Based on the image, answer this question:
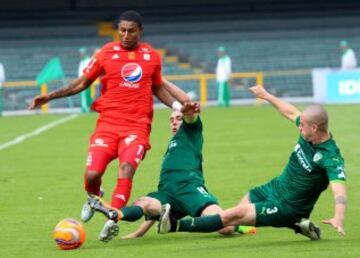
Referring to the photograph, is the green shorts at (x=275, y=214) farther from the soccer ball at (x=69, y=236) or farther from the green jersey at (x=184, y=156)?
the soccer ball at (x=69, y=236)

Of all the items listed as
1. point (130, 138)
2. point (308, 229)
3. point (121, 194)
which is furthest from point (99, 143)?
point (308, 229)

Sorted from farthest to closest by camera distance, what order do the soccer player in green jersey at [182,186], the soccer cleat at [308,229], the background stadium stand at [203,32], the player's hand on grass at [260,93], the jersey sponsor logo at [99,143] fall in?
the background stadium stand at [203,32], the jersey sponsor logo at [99,143], the soccer player in green jersey at [182,186], the player's hand on grass at [260,93], the soccer cleat at [308,229]

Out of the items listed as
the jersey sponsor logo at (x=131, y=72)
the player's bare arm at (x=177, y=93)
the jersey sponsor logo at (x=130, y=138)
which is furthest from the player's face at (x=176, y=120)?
the jersey sponsor logo at (x=131, y=72)

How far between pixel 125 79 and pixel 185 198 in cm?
146

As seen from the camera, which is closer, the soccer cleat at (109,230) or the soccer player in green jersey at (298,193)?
the soccer player in green jersey at (298,193)

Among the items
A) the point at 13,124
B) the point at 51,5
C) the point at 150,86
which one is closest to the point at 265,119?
the point at 13,124

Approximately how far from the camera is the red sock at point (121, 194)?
10.4 meters

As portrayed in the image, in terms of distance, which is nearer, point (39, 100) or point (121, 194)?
point (121, 194)

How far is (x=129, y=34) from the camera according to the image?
36.3 ft

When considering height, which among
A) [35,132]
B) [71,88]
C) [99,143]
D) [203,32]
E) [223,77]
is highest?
[203,32]

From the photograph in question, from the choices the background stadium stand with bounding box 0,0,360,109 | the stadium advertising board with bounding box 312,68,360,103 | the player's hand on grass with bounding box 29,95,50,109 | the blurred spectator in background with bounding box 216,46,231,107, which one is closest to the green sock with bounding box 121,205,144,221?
the player's hand on grass with bounding box 29,95,50,109

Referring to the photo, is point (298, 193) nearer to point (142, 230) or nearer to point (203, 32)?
point (142, 230)

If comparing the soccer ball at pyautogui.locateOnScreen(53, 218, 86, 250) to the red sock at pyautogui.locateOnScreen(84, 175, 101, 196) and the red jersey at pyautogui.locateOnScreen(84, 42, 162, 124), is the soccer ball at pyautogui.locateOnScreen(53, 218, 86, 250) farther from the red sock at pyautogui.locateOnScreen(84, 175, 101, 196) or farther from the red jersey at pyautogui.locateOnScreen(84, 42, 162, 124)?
the red jersey at pyautogui.locateOnScreen(84, 42, 162, 124)

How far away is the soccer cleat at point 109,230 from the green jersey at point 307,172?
150 cm
